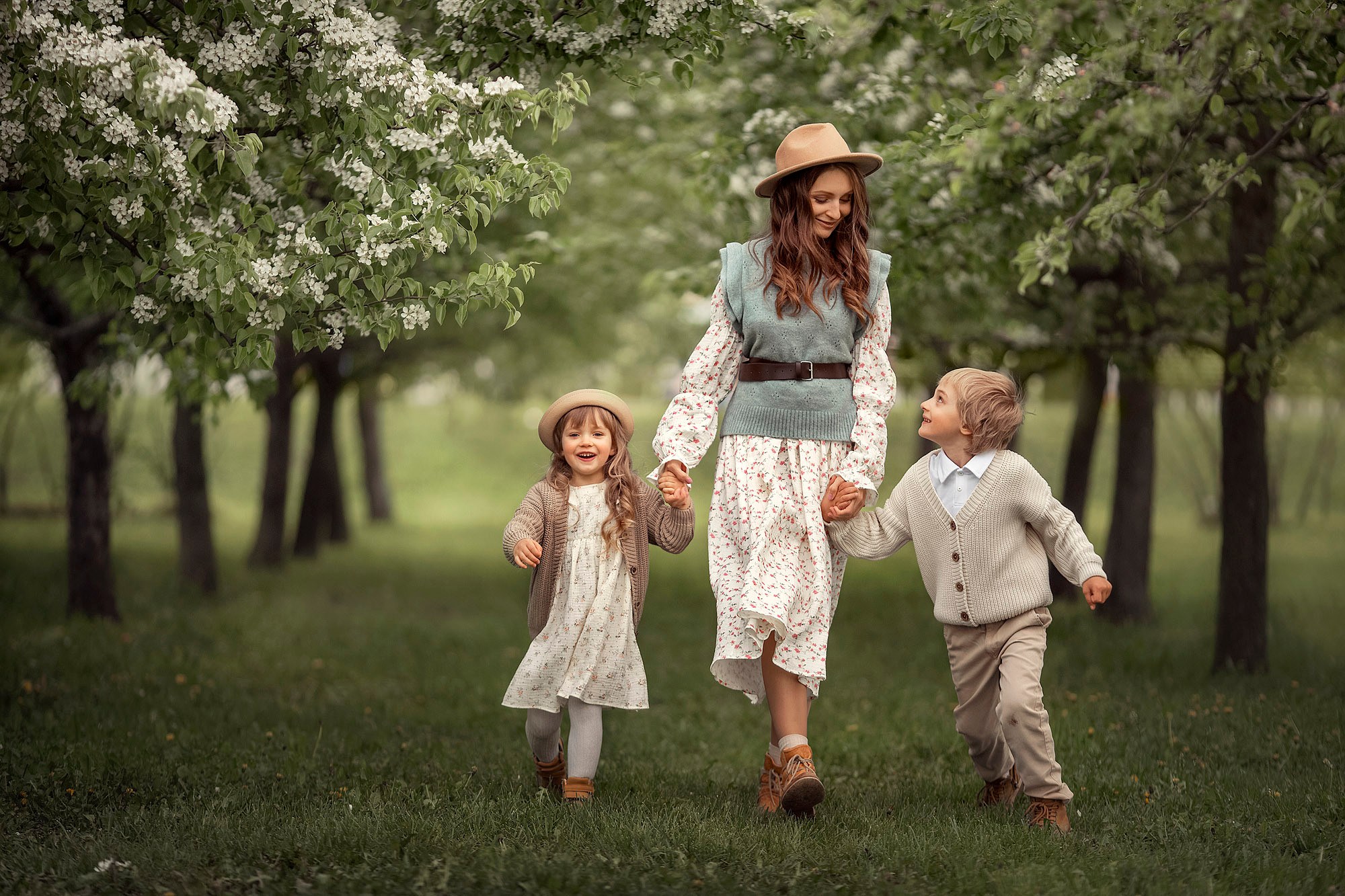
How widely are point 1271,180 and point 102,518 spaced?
9.09m

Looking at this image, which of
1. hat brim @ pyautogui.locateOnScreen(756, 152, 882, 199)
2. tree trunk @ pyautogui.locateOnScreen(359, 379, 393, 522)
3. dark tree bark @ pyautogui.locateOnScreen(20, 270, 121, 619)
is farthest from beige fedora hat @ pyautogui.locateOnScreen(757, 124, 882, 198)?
tree trunk @ pyautogui.locateOnScreen(359, 379, 393, 522)

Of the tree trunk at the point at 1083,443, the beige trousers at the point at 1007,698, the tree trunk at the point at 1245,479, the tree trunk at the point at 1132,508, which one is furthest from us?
the tree trunk at the point at 1083,443

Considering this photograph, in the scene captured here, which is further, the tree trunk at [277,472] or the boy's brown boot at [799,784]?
the tree trunk at [277,472]

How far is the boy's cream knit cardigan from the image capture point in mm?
4418

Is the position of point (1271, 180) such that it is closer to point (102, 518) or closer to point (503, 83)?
point (503, 83)

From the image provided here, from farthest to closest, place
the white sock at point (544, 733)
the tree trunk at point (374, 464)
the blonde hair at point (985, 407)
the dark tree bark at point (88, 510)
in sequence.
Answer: the tree trunk at point (374, 464), the dark tree bark at point (88, 510), the white sock at point (544, 733), the blonde hair at point (985, 407)

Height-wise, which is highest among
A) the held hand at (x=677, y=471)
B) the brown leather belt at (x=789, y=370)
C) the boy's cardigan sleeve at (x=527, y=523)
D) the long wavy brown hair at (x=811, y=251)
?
Answer: the long wavy brown hair at (x=811, y=251)

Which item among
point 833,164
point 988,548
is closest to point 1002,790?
point 988,548

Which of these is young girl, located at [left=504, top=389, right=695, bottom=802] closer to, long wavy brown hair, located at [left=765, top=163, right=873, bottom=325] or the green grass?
the green grass

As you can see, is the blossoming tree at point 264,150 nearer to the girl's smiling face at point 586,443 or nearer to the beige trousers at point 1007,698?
the girl's smiling face at point 586,443

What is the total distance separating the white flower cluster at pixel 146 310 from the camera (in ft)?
15.8

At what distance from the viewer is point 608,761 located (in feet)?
19.4

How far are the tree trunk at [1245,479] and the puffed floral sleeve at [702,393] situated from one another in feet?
14.1

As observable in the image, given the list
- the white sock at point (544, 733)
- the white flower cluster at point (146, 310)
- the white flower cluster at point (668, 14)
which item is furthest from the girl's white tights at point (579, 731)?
the white flower cluster at point (668, 14)
